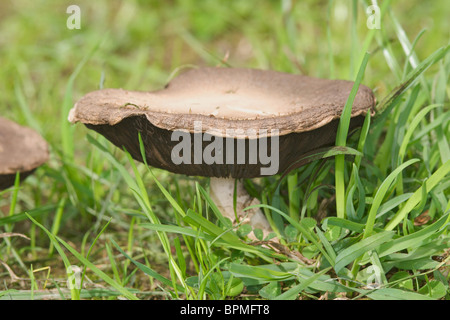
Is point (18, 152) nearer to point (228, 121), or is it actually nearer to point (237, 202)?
point (237, 202)

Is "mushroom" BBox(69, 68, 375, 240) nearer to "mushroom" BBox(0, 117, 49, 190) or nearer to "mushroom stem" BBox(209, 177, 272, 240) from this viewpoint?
"mushroom stem" BBox(209, 177, 272, 240)

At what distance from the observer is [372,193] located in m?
2.05

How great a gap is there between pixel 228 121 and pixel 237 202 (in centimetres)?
67

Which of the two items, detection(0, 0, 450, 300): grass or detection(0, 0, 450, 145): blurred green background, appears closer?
detection(0, 0, 450, 300): grass

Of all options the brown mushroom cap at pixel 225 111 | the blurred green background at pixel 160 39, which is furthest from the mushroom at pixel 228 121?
the blurred green background at pixel 160 39

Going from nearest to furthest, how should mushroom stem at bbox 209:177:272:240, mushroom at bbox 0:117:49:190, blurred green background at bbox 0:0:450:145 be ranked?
mushroom stem at bbox 209:177:272:240 < mushroom at bbox 0:117:49:190 < blurred green background at bbox 0:0:450:145

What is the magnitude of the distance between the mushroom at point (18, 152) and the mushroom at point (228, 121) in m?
0.66

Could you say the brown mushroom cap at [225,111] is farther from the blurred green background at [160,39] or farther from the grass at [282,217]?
the blurred green background at [160,39]

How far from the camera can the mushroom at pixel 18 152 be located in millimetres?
2305

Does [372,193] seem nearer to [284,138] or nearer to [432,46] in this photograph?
[284,138]

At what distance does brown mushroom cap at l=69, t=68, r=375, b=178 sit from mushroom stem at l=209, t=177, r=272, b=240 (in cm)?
22

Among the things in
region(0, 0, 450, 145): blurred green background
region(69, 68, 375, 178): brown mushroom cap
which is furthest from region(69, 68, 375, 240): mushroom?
region(0, 0, 450, 145): blurred green background

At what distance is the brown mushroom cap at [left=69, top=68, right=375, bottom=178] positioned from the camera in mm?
1556
